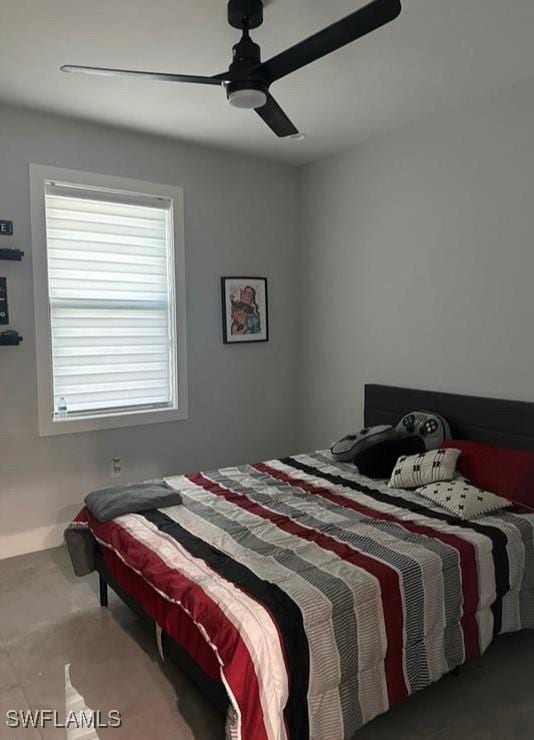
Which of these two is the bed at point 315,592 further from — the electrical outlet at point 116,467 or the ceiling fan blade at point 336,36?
the ceiling fan blade at point 336,36

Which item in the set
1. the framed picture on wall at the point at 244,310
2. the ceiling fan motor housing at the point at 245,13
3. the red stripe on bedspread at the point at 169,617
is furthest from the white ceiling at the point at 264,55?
the red stripe on bedspread at the point at 169,617

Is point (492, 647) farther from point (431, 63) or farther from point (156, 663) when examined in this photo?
point (431, 63)

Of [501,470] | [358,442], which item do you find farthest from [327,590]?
[358,442]

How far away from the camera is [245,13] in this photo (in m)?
2.17

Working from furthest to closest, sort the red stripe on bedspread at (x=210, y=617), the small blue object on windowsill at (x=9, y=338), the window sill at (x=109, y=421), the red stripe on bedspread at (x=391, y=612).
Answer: the window sill at (x=109, y=421), the small blue object on windowsill at (x=9, y=338), the red stripe on bedspread at (x=391, y=612), the red stripe on bedspread at (x=210, y=617)

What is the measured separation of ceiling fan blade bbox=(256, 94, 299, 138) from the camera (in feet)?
7.63

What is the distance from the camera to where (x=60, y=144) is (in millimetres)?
3500

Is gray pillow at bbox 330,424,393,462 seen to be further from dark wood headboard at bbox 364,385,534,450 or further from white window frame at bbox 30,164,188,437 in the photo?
white window frame at bbox 30,164,188,437

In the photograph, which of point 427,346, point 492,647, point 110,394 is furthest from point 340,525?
point 110,394

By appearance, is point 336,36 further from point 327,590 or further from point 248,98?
point 327,590

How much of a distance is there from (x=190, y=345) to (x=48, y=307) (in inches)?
42.4

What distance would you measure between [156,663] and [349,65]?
3.04 metres

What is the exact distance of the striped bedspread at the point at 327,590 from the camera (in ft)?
5.50

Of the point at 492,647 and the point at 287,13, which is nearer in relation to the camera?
the point at 287,13
